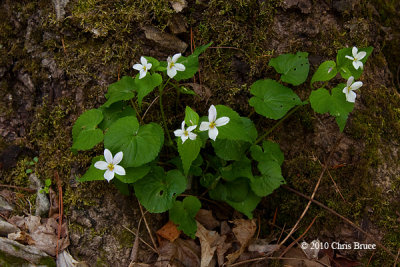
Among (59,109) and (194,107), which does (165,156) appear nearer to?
(194,107)

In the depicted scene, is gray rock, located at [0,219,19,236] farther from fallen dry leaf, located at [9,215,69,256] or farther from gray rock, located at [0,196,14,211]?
gray rock, located at [0,196,14,211]

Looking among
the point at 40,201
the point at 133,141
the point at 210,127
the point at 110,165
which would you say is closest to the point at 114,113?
the point at 133,141

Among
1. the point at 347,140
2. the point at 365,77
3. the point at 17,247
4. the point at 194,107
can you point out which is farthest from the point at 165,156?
the point at 365,77

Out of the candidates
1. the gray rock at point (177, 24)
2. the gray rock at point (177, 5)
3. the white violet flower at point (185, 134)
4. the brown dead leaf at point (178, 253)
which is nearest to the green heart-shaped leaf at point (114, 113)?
the white violet flower at point (185, 134)

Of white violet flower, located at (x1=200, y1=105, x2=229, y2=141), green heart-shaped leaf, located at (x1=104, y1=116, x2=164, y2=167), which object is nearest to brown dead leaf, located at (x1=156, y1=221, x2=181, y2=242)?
green heart-shaped leaf, located at (x1=104, y1=116, x2=164, y2=167)

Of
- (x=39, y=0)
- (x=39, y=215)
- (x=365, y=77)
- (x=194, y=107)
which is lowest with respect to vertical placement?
(x=39, y=215)

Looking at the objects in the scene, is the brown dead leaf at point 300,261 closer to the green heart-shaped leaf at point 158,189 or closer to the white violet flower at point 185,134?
the green heart-shaped leaf at point 158,189
